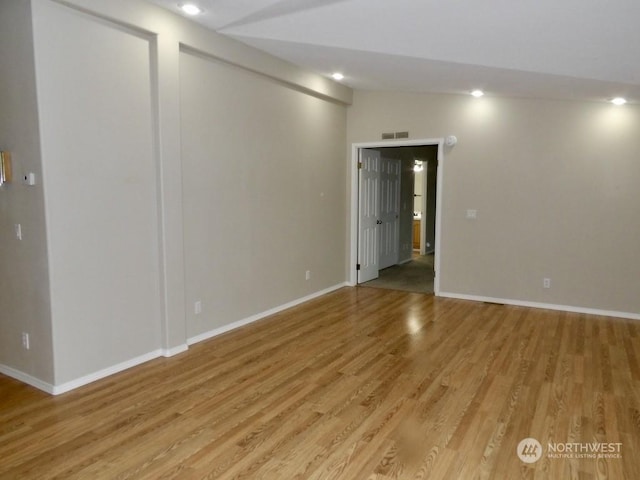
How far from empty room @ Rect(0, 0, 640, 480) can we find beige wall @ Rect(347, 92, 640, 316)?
3cm

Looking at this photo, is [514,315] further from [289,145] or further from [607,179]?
[289,145]

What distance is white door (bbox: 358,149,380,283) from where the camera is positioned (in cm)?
673

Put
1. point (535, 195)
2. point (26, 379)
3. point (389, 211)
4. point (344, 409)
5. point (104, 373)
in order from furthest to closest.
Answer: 1. point (389, 211)
2. point (535, 195)
3. point (104, 373)
4. point (26, 379)
5. point (344, 409)

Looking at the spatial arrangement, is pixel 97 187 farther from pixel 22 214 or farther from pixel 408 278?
pixel 408 278

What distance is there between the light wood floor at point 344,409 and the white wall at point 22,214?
1.25 ft

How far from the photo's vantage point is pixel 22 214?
10.3ft

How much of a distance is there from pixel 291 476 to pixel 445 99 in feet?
16.5

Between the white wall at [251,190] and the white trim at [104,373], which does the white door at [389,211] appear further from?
the white trim at [104,373]

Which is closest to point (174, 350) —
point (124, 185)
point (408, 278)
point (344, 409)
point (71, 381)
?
point (71, 381)

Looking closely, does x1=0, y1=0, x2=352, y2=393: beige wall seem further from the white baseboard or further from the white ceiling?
the white ceiling

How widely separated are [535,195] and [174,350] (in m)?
4.48

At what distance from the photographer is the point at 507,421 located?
110 inches

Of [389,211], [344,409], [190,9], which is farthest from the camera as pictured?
[389,211]

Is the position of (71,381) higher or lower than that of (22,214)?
lower
